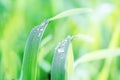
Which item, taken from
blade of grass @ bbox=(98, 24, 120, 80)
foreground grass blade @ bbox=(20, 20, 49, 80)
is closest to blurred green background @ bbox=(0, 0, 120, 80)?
blade of grass @ bbox=(98, 24, 120, 80)

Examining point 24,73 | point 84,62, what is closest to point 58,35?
point 84,62

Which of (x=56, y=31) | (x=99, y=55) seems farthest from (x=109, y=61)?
(x=56, y=31)

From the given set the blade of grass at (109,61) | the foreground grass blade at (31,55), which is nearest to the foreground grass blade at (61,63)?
the foreground grass blade at (31,55)

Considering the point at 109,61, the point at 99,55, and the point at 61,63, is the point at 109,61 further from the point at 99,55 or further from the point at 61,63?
the point at 61,63

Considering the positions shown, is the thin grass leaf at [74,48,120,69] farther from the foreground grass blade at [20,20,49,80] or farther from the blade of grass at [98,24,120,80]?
the foreground grass blade at [20,20,49,80]

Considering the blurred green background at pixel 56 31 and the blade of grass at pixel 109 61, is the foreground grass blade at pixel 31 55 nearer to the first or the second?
the blurred green background at pixel 56 31
